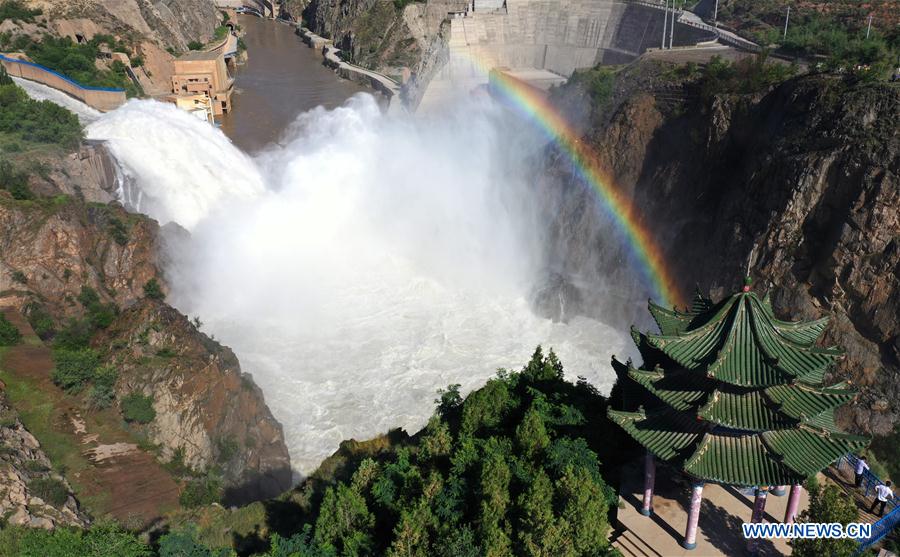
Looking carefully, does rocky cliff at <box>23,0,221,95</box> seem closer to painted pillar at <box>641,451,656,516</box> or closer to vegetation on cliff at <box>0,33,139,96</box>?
vegetation on cliff at <box>0,33,139,96</box>

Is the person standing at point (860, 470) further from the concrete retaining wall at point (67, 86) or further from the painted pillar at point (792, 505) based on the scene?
the concrete retaining wall at point (67, 86)

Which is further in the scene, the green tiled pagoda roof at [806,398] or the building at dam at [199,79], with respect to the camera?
the building at dam at [199,79]

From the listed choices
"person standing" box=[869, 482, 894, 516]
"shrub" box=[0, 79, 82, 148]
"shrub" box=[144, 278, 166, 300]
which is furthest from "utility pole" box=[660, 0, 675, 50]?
"person standing" box=[869, 482, 894, 516]

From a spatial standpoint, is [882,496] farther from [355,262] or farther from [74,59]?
[74,59]

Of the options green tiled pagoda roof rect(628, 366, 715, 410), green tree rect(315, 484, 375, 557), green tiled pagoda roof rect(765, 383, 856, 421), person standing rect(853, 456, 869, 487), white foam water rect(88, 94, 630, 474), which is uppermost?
green tiled pagoda roof rect(765, 383, 856, 421)

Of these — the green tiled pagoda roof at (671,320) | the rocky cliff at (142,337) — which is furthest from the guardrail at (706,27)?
the rocky cliff at (142,337)

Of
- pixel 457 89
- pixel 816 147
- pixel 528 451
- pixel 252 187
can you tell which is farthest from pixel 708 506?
pixel 457 89
